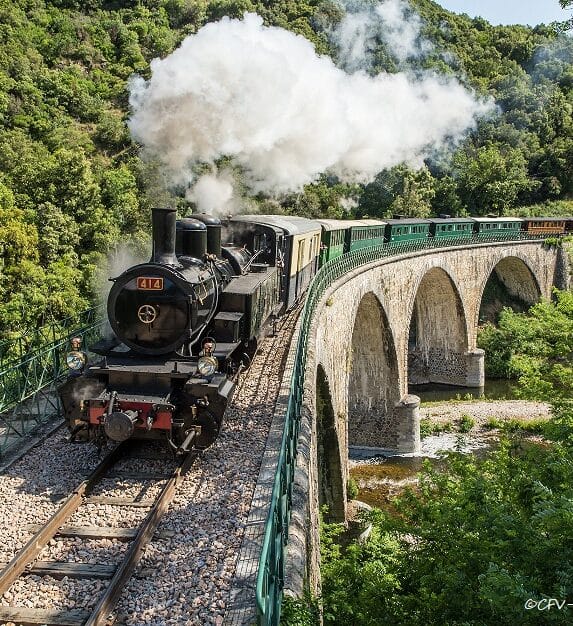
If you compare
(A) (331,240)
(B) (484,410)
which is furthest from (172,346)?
(B) (484,410)

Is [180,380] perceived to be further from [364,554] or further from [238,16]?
[238,16]

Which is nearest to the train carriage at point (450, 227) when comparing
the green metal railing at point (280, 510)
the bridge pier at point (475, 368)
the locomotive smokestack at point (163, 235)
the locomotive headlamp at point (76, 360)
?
the bridge pier at point (475, 368)

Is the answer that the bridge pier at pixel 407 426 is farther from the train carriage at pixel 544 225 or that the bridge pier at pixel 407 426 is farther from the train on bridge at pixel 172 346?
the train carriage at pixel 544 225

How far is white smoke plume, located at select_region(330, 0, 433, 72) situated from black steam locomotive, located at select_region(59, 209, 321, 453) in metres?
65.8

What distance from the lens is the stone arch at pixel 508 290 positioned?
40312mm

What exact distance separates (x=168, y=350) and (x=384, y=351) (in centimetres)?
1595

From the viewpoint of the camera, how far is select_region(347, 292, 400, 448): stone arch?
22438 mm

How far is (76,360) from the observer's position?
754 centimetres

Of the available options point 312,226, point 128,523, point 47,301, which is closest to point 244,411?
point 128,523

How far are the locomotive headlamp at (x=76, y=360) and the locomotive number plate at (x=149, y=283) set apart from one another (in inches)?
44.6

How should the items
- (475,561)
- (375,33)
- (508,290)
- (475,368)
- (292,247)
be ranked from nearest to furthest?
(475,561)
(292,247)
(475,368)
(508,290)
(375,33)

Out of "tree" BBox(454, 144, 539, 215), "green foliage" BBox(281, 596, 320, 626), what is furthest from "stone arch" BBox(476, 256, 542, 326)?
"green foliage" BBox(281, 596, 320, 626)

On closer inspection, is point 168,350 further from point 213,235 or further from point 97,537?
point 213,235

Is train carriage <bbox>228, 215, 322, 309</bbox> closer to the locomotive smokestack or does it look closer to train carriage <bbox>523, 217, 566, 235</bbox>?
the locomotive smokestack
